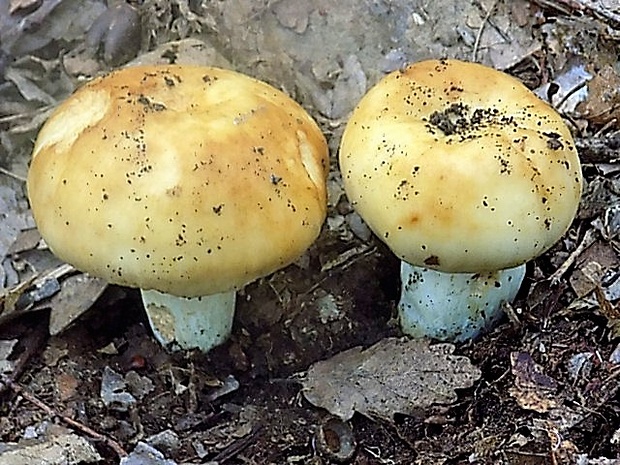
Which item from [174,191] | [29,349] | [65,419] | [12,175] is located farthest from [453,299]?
[12,175]

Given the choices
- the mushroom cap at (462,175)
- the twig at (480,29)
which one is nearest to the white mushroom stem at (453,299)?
the mushroom cap at (462,175)

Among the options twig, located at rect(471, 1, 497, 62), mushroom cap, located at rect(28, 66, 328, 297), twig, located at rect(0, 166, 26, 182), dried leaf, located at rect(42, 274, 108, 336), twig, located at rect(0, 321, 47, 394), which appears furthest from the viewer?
twig, located at rect(471, 1, 497, 62)

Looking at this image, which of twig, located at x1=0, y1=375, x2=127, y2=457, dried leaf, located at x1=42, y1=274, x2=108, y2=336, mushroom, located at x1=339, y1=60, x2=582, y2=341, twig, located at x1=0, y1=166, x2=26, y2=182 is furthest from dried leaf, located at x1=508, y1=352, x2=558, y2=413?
twig, located at x1=0, y1=166, x2=26, y2=182

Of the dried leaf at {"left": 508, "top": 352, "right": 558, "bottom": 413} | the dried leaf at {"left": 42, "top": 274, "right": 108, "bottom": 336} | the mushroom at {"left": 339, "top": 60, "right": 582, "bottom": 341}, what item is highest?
the mushroom at {"left": 339, "top": 60, "right": 582, "bottom": 341}

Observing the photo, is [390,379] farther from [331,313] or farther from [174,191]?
[174,191]

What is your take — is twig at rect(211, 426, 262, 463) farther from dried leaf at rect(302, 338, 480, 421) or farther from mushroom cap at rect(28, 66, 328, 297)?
Answer: mushroom cap at rect(28, 66, 328, 297)

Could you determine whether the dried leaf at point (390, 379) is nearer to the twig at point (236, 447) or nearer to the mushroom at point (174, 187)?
the twig at point (236, 447)

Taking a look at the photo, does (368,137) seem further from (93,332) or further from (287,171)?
(93,332)
